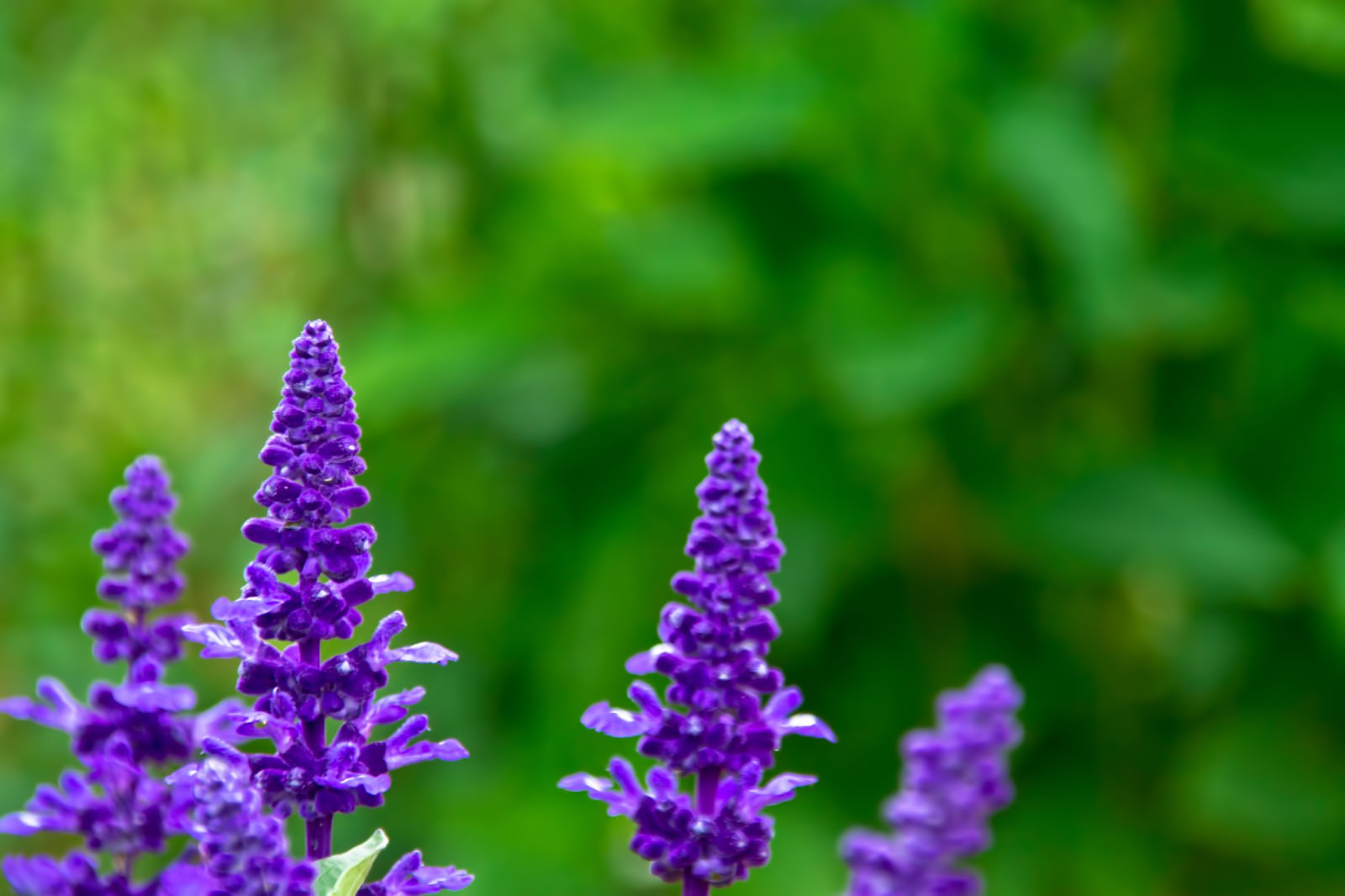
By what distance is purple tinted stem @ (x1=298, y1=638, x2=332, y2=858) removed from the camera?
0.74 m

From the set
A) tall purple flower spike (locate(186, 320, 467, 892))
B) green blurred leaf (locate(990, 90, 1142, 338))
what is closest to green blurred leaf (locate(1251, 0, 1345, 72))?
green blurred leaf (locate(990, 90, 1142, 338))

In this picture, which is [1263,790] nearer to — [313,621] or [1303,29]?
[1303,29]

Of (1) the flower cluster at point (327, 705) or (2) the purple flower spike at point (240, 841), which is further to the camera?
(1) the flower cluster at point (327, 705)

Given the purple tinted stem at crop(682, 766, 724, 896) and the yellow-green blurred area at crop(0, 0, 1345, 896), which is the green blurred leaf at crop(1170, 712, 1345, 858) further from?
the purple tinted stem at crop(682, 766, 724, 896)

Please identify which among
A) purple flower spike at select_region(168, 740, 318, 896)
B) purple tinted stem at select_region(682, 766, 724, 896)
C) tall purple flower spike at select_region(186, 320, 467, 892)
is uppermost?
tall purple flower spike at select_region(186, 320, 467, 892)

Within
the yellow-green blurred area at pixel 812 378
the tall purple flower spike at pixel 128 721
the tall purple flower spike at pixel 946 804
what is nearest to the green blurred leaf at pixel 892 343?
the yellow-green blurred area at pixel 812 378

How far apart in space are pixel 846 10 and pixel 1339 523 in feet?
4.44

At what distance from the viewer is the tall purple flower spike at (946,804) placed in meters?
1.02

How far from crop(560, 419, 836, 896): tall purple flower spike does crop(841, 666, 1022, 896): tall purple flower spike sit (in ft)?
0.79

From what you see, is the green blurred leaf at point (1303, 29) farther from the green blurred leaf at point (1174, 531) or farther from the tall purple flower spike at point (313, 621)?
the tall purple flower spike at point (313, 621)

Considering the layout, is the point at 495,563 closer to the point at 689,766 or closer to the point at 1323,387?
the point at 1323,387

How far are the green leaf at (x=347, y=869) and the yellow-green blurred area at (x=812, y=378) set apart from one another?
6.23ft

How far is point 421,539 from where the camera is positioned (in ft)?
11.2

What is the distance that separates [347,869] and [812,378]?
2530 millimetres
